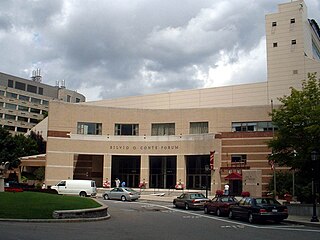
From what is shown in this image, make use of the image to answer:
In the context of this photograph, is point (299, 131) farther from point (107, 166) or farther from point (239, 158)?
point (107, 166)

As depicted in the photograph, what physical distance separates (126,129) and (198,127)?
10773 mm

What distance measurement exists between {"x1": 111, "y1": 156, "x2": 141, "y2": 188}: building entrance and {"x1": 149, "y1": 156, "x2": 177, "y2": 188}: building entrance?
2.59 metres

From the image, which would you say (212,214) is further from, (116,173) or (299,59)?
(299,59)

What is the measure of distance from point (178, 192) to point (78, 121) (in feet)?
60.9

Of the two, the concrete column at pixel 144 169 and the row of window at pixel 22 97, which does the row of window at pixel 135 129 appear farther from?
the row of window at pixel 22 97

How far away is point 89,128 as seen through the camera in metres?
63.4

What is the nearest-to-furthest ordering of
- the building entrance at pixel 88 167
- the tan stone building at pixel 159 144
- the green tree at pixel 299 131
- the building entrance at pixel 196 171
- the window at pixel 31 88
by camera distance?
the green tree at pixel 299 131 → the tan stone building at pixel 159 144 → the building entrance at pixel 196 171 → the building entrance at pixel 88 167 → the window at pixel 31 88

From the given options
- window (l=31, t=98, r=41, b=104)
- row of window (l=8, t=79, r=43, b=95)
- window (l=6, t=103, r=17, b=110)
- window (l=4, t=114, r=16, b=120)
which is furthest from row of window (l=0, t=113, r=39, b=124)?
row of window (l=8, t=79, r=43, b=95)

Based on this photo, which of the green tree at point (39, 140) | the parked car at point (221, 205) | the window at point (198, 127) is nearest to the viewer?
the parked car at point (221, 205)

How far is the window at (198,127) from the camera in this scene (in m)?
61.5

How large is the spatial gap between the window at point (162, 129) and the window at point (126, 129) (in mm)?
2528

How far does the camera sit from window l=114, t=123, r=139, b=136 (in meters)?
63.7

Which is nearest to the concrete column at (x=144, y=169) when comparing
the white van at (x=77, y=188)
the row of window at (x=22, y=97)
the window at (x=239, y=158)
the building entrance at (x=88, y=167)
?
the building entrance at (x=88, y=167)

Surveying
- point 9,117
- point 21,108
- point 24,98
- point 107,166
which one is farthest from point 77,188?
point 24,98
